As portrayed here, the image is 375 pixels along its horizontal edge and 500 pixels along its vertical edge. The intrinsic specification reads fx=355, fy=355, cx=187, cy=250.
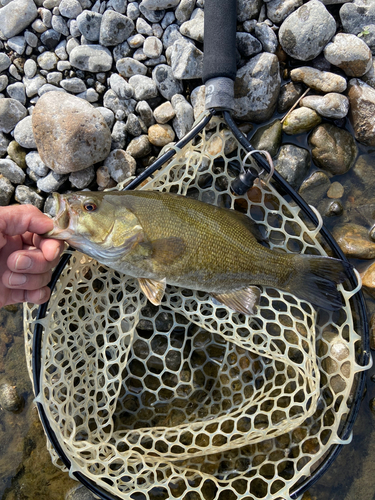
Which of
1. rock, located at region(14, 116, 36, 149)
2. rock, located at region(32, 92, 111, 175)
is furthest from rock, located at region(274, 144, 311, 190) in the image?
rock, located at region(14, 116, 36, 149)

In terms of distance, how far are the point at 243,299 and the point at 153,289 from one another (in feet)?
2.95

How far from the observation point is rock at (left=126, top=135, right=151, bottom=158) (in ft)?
13.2

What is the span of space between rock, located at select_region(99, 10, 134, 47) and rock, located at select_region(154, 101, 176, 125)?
0.94 m

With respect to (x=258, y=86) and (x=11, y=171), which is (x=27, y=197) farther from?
(x=258, y=86)

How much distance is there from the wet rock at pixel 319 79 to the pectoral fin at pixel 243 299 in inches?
91.9

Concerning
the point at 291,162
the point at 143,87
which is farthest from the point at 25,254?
the point at 291,162

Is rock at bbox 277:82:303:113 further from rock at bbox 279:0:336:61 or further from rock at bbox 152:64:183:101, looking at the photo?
rock at bbox 152:64:183:101

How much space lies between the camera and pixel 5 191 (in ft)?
13.7

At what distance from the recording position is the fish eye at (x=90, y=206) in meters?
2.81

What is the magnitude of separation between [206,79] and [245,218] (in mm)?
1371

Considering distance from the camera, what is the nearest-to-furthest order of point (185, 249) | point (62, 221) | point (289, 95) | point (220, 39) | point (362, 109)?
1. point (62, 221)
2. point (185, 249)
3. point (220, 39)
4. point (362, 109)
5. point (289, 95)

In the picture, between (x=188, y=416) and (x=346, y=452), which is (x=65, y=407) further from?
(x=346, y=452)

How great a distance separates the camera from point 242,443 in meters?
3.49

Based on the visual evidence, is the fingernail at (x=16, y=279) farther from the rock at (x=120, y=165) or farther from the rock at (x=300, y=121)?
the rock at (x=300, y=121)
